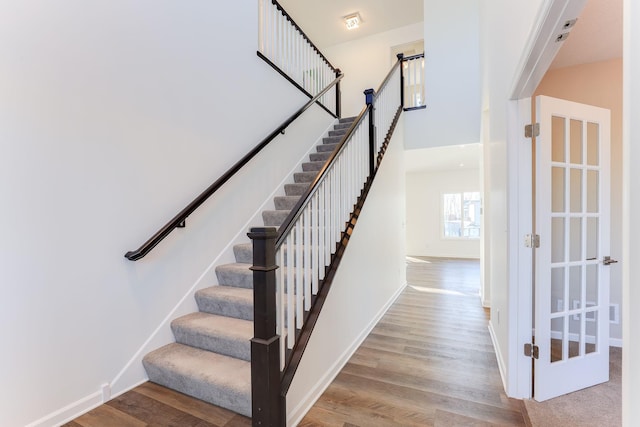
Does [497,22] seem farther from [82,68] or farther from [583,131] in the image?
[82,68]

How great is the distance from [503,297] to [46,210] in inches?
118

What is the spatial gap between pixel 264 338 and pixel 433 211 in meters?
7.98

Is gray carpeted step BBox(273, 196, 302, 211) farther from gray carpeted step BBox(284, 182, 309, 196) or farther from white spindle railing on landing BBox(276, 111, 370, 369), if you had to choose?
white spindle railing on landing BBox(276, 111, 370, 369)

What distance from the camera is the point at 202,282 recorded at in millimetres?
2471

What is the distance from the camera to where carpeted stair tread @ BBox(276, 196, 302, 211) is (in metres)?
3.23

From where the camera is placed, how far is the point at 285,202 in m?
3.26

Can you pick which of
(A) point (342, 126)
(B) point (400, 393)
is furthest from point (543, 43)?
(A) point (342, 126)

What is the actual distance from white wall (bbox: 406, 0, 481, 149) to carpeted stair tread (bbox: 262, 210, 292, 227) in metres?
3.00

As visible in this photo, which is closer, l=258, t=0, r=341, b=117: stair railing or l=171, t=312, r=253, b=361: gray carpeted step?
l=171, t=312, r=253, b=361: gray carpeted step

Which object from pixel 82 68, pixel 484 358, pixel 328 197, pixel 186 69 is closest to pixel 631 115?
pixel 328 197

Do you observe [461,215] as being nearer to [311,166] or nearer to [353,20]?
[353,20]

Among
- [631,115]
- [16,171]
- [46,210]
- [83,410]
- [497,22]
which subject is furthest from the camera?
[497,22]

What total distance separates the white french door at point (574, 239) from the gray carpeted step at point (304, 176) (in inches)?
89.3

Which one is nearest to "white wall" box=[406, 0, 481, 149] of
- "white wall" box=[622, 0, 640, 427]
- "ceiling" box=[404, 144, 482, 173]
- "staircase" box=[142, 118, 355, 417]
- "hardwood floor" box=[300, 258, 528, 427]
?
"ceiling" box=[404, 144, 482, 173]
